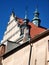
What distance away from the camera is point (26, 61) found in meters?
25.0

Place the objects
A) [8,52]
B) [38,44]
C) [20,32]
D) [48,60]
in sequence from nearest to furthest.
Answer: [48,60]
[38,44]
[8,52]
[20,32]

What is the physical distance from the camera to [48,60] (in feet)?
73.0

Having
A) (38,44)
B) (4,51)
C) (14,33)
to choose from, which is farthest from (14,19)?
(38,44)

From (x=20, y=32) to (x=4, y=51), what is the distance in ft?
40.0

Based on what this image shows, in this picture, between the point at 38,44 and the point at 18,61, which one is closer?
the point at 38,44

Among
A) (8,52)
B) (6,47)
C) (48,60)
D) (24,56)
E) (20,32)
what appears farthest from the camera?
(20,32)

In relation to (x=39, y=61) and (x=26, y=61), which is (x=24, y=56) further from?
(x=39, y=61)

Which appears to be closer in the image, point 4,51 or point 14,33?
point 4,51

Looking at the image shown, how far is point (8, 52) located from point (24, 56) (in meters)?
3.18

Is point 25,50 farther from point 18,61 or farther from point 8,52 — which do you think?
point 8,52

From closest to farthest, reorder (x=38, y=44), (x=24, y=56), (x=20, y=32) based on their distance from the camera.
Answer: (x=38, y=44)
(x=24, y=56)
(x=20, y=32)

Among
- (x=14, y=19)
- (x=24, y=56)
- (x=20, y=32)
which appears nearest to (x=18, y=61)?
(x=24, y=56)

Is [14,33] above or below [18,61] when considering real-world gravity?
above

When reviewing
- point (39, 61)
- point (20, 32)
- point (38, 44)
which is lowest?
point (39, 61)
